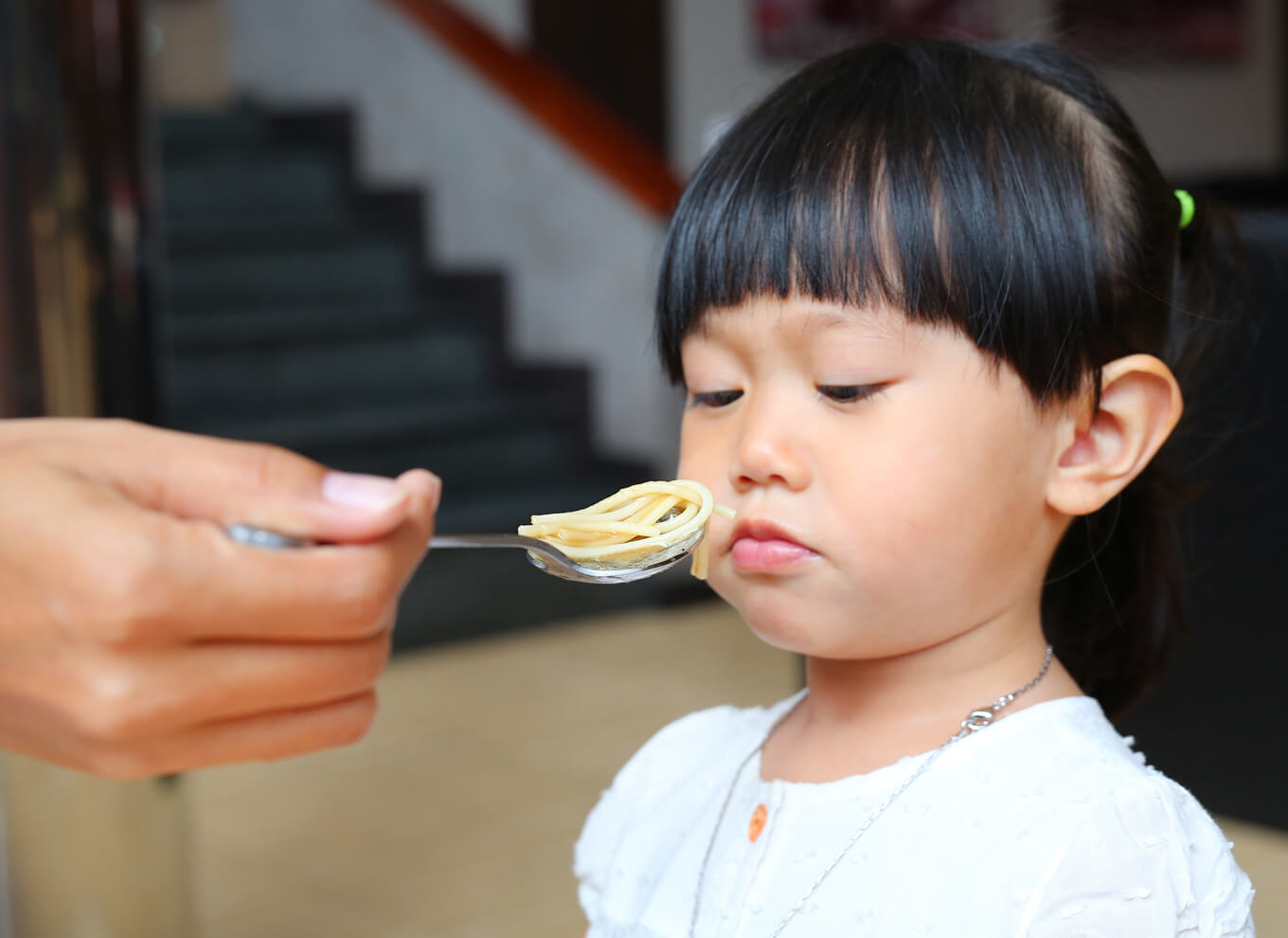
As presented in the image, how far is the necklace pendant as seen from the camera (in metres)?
1.04

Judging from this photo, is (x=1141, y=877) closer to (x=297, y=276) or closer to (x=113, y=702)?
(x=113, y=702)

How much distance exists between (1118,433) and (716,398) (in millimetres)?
280

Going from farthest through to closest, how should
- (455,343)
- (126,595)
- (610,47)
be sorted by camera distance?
(610,47), (455,343), (126,595)

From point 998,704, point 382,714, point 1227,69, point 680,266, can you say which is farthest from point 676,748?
point 1227,69

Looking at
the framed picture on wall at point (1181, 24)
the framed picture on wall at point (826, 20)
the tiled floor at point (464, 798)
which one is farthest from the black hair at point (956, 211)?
the framed picture on wall at point (1181, 24)

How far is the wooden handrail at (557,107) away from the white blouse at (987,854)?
3222 millimetres

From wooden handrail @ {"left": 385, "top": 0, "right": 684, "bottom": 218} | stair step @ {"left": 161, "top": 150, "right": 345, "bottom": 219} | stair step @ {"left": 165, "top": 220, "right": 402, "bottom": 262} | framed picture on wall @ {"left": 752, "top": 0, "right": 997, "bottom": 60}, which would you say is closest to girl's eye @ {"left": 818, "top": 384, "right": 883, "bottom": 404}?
wooden handrail @ {"left": 385, "top": 0, "right": 684, "bottom": 218}

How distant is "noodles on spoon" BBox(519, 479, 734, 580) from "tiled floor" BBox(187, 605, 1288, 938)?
1054 mm

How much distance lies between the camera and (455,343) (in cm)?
478

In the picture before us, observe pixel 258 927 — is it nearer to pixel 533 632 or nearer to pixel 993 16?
pixel 533 632

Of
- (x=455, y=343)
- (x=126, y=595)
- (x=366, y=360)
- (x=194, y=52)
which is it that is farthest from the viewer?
(x=194, y=52)

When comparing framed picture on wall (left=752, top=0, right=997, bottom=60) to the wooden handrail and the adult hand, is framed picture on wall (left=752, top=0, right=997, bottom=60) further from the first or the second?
the adult hand

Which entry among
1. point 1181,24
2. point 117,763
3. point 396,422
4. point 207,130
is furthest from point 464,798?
point 1181,24

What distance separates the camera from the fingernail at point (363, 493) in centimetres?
68
